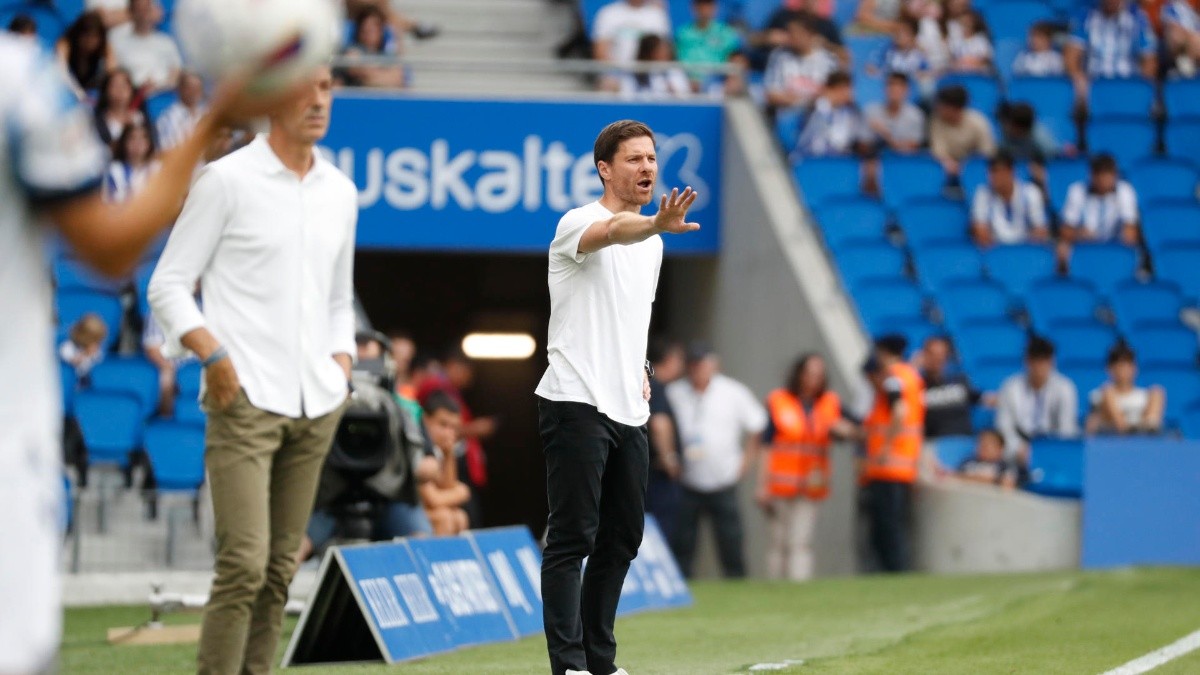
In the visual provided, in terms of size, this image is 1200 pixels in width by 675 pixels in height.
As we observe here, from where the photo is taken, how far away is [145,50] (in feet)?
57.0

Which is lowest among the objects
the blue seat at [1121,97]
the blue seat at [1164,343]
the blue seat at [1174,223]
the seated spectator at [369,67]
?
the blue seat at [1164,343]

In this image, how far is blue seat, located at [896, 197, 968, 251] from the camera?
17484 millimetres

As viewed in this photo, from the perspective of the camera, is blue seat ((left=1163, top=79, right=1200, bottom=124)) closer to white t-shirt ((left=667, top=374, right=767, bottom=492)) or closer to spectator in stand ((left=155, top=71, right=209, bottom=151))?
white t-shirt ((left=667, top=374, right=767, bottom=492))

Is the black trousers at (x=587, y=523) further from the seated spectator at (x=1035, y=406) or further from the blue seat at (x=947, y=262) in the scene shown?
the blue seat at (x=947, y=262)

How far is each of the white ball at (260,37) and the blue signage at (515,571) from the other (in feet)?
20.0

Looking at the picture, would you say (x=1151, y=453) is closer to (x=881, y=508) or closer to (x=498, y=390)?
(x=881, y=508)

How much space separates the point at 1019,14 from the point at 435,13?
662 cm

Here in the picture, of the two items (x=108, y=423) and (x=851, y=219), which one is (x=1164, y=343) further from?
(x=108, y=423)

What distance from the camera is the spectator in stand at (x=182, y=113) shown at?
16156 mm

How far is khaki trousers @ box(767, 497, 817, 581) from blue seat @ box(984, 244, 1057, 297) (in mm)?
3136

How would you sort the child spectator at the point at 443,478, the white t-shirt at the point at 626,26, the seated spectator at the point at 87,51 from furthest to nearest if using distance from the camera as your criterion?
the white t-shirt at the point at 626,26 → the seated spectator at the point at 87,51 → the child spectator at the point at 443,478

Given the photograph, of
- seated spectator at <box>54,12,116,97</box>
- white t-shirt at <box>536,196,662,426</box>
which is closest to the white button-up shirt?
white t-shirt at <box>536,196,662,426</box>

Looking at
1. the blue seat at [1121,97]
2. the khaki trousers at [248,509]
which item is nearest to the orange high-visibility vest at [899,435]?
the blue seat at [1121,97]

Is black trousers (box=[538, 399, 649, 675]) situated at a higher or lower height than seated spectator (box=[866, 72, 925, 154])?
lower
